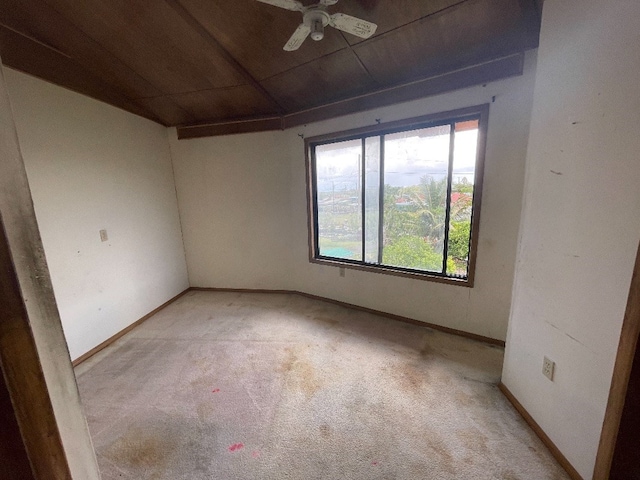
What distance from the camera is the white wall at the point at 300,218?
207 cm

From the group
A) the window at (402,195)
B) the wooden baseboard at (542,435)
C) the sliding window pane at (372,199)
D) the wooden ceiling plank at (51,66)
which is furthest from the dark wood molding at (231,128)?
the wooden baseboard at (542,435)

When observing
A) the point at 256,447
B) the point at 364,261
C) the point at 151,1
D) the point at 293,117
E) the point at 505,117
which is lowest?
the point at 256,447

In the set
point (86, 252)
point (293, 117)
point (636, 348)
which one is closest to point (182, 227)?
point (86, 252)

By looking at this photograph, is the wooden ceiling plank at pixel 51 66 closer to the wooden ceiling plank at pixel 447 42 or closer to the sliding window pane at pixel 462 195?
the wooden ceiling plank at pixel 447 42

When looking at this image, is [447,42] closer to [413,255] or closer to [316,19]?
[316,19]

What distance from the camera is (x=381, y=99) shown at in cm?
248

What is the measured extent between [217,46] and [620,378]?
3.17 meters

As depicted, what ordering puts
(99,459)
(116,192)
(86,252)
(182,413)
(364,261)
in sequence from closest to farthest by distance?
(99,459), (182,413), (86,252), (116,192), (364,261)

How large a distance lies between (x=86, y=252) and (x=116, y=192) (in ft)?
2.26

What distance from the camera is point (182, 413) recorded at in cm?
173

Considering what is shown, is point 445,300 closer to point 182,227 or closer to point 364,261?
point 364,261

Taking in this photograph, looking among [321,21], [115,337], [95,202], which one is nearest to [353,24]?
[321,21]

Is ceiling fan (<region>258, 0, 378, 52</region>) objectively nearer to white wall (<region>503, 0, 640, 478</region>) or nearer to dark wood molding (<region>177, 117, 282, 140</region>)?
white wall (<region>503, 0, 640, 478</region>)

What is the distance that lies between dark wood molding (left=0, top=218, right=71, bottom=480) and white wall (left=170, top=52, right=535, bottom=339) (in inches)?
103
